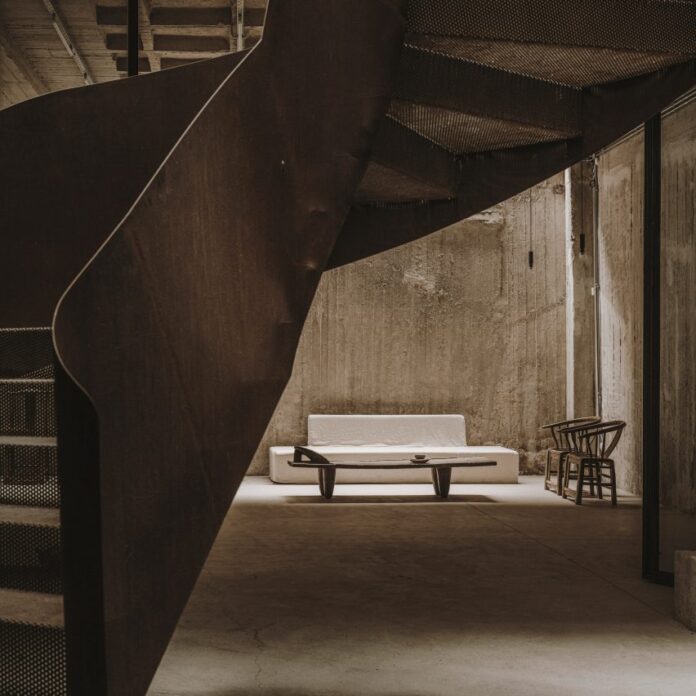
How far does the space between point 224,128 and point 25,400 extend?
1.17 m

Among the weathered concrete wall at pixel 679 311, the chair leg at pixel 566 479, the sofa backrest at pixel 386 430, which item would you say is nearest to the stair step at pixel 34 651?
the weathered concrete wall at pixel 679 311

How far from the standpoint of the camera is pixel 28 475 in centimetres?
290

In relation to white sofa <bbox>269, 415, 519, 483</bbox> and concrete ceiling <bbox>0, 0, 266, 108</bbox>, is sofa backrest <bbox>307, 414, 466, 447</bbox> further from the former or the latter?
concrete ceiling <bbox>0, 0, 266, 108</bbox>

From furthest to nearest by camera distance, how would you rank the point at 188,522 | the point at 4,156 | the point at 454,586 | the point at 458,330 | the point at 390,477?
1. the point at 458,330
2. the point at 390,477
3. the point at 454,586
4. the point at 4,156
5. the point at 188,522

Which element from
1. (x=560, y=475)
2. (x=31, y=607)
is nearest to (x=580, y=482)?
(x=560, y=475)

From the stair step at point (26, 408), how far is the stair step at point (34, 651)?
0.67m

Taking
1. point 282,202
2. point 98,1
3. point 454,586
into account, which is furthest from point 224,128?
point 98,1

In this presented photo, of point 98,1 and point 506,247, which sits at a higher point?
point 98,1

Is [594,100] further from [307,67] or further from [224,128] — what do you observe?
[224,128]

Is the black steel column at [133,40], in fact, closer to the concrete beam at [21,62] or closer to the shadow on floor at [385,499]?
the concrete beam at [21,62]

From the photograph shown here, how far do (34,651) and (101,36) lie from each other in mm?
7828

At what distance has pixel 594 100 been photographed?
15.6 feet

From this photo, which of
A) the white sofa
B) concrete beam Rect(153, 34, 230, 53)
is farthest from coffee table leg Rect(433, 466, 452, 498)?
concrete beam Rect(153, 34, 230, 53)

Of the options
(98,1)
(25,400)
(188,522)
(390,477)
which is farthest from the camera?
(390,477)
